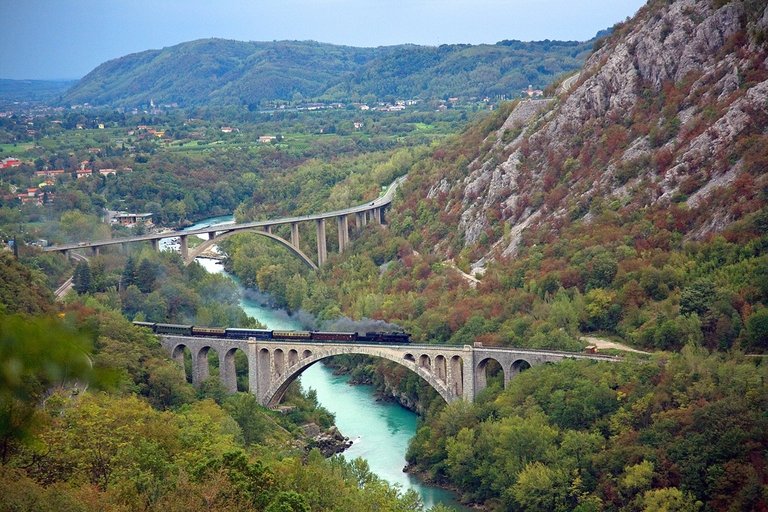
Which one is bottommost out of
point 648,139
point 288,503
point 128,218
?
point 128,218

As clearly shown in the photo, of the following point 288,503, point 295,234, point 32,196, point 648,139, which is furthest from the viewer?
point 32,196

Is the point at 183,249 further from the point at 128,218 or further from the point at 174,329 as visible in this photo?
the point at 128,218

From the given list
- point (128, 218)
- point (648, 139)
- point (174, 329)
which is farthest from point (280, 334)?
point (128, 218)

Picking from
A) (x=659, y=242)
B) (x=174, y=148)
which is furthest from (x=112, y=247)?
(x=174, y=148)

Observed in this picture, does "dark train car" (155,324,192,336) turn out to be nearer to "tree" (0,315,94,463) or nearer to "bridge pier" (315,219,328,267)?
"bridge pier" (315,219,328,267)

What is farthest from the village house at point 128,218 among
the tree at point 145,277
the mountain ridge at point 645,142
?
the mountain ridge at point 645,142

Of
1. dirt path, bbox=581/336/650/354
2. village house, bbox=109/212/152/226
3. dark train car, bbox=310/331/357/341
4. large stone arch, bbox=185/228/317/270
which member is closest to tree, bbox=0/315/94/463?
dirt path, bbox=581/336/650/354
